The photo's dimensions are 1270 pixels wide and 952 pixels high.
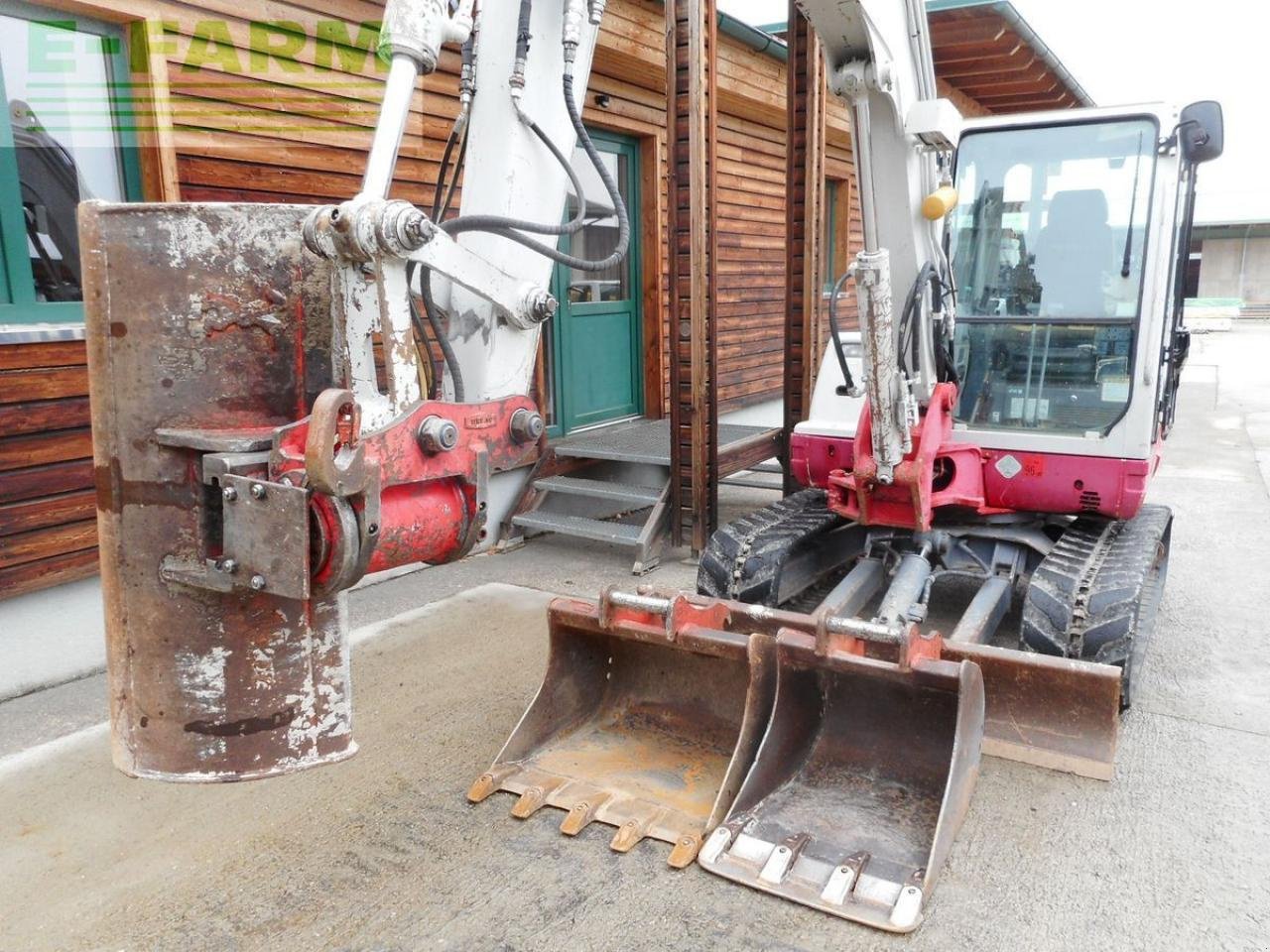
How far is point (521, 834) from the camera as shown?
2.86m

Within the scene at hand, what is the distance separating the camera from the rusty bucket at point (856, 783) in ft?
8.35

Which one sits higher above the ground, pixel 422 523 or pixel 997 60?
pixel 997 60

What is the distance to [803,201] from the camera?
6.28 m

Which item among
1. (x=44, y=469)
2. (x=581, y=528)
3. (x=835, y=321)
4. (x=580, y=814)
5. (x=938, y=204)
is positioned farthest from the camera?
(x=581, y=528)

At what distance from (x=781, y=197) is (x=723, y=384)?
7.23 feet

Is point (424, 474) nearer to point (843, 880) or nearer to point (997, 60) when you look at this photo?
point (843, 880)

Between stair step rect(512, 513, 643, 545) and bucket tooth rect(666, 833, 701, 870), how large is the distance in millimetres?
2947

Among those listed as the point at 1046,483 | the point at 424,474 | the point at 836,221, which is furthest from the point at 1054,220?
the point at 836,221

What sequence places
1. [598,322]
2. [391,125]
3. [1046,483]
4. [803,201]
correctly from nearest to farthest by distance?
1. [391,125]
2. [1046,483]
3. [803,201]
4. [598,322]

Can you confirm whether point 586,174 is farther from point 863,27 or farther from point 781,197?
point 863,27

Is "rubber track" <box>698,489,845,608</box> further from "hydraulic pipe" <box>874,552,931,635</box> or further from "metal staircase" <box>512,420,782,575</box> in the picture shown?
"metal staircase" <box>512,420,782,575</box>

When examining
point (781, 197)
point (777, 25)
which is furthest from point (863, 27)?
point (777, 25)

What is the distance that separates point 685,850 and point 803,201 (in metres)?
4.66

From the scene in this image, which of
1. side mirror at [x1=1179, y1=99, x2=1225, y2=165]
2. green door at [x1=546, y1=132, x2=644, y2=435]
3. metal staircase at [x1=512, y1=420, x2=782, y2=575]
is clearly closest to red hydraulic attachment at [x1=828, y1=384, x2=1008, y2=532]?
side mirror at [x1=1179, y1=99, x2=1225, y2=165]
